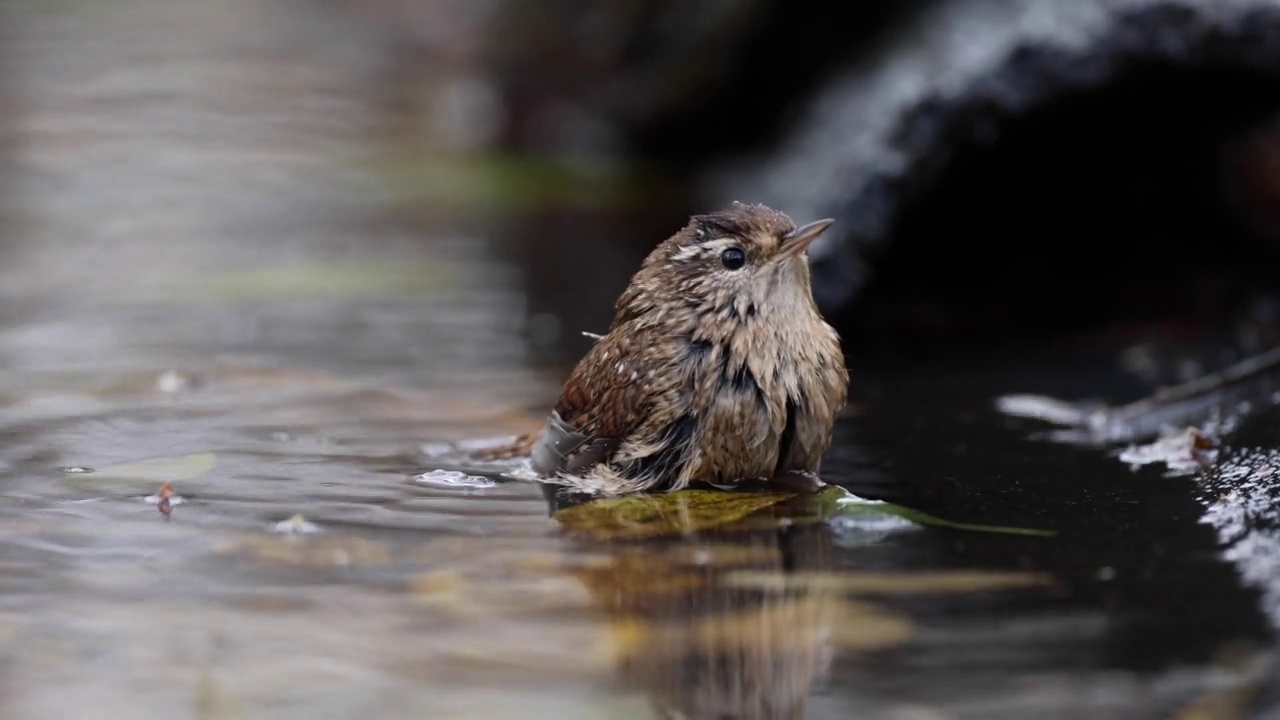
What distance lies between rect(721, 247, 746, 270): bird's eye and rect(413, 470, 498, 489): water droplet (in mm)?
1056

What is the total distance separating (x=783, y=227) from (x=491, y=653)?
2001 millimetres

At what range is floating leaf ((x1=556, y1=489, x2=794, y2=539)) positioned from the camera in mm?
4430

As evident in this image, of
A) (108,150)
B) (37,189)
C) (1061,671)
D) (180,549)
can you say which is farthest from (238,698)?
(108,150)

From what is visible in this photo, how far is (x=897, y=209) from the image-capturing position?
7625mm

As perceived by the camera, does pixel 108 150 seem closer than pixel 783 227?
No

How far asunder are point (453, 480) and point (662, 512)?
857 millimetres

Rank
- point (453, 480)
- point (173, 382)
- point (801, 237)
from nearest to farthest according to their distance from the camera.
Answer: point (801, 237) < point (453, 480) < point (173, 382)

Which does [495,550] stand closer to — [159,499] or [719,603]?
[719,603]

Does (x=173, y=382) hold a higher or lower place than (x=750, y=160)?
lower

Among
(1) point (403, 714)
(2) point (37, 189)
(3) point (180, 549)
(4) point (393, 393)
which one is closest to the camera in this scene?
(1) point (403, 714)

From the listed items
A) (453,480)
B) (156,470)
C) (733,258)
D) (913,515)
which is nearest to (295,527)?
(453,480)

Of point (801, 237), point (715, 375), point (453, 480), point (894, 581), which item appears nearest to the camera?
point (894, 581)

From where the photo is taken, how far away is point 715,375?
4.74 meters

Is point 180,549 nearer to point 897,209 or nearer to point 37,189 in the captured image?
point 897,209
